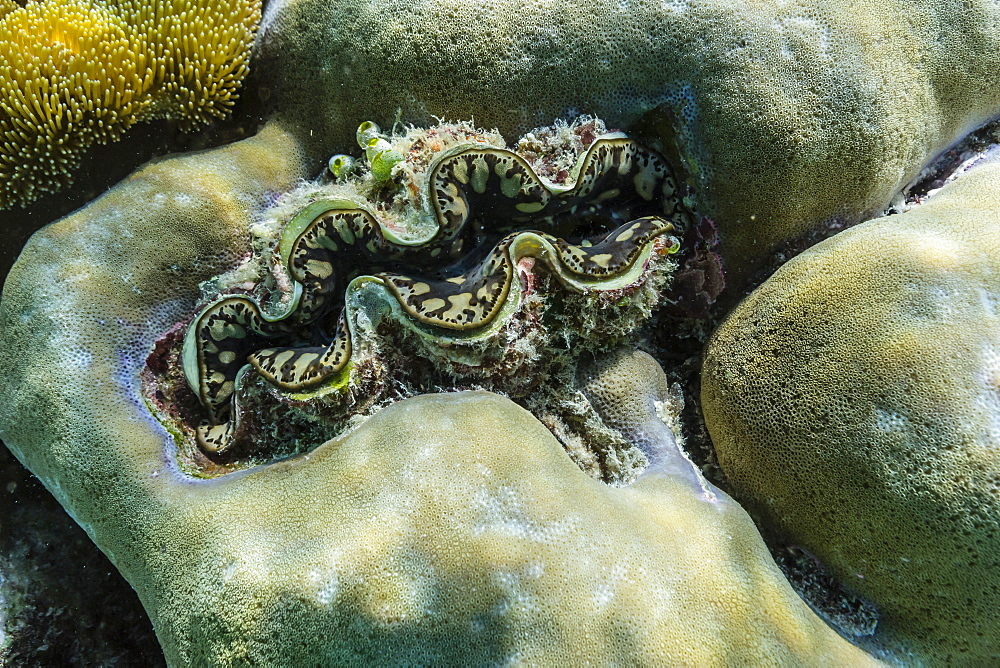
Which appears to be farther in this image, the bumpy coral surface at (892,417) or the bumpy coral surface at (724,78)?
the bumpy coral surface at (724,78)

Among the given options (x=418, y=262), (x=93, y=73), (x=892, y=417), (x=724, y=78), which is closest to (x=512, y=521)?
(x=418, y=262)

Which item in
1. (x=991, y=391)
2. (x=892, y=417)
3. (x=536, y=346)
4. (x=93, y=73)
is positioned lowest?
(x=536, y=346)

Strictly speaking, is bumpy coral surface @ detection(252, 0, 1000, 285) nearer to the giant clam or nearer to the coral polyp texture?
the giant clam

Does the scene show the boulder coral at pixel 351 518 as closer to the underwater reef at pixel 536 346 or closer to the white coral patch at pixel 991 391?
the underwater reef at pixel 536 346

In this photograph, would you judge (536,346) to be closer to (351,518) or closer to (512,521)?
(512,521)

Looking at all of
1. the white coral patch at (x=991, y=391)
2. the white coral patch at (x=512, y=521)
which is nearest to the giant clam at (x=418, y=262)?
the white coral patch at (x=512, y=521)

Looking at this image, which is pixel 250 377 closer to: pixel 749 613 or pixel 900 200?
pixel 749 613
